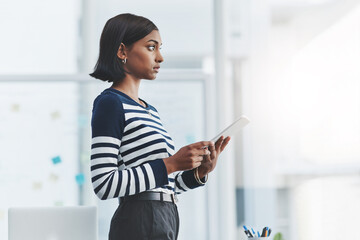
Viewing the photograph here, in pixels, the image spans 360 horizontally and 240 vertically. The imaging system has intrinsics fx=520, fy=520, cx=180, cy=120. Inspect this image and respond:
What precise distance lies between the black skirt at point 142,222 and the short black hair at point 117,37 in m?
0.32

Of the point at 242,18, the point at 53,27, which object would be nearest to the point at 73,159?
the point at 53,27

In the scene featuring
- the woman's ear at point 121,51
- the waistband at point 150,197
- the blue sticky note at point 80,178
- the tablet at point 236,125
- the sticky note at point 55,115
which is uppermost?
the woman's ear at point 121,51

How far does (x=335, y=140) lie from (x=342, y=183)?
0.27 meters

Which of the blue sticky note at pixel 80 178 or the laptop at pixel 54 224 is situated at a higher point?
the blue sticky note at pixel 80 178

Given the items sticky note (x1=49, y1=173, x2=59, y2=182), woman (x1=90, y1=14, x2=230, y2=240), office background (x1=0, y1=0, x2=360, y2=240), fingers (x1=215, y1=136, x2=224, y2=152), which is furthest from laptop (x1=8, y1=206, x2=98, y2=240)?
office background (x1=0, y1=0, x2=360, y2=240)

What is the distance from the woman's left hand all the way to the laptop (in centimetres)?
36

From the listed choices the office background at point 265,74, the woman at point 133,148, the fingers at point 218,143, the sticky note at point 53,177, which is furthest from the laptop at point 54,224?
→ the office background at point 265,74

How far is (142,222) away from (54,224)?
0.44m

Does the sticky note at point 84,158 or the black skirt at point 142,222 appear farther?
the sticky note at point 84,158

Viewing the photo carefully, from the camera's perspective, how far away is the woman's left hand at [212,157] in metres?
1.26

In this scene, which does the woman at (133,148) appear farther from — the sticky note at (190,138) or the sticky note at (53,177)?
the sticky note at (53,177)

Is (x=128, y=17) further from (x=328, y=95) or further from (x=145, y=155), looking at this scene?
(x=328, y=95)

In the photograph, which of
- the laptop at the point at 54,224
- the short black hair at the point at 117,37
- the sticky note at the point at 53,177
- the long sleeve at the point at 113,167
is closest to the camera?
the long sleeve at the point at 113,167

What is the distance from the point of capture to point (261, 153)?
10.7 ft
